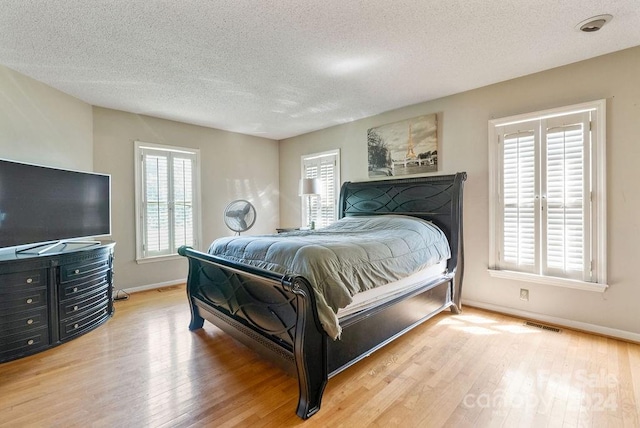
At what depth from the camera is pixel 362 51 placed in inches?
98.0

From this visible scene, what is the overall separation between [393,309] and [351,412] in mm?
832

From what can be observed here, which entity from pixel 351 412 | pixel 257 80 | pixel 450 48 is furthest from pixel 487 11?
pixel 351 412

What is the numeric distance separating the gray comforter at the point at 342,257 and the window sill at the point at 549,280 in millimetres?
654

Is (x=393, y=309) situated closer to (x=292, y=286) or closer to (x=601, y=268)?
(x=292, y=286)

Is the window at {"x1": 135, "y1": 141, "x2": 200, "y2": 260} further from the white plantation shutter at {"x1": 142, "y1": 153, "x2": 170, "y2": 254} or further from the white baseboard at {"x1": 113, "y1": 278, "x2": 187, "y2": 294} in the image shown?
the white baseboard at {"x1": 113, "y1": 278, "x2": 187, "y2": 294}

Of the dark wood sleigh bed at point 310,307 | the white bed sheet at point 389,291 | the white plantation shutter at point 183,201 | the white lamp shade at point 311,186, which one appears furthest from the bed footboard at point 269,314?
A: the white lamp shade at point 311,186

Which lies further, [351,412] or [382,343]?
[382,343]

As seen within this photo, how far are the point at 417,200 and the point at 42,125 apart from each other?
13.6 feet

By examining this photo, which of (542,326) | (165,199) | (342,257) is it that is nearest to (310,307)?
(342,257)

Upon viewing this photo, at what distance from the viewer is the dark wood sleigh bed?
168 cm

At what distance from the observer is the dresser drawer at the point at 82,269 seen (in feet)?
8.50

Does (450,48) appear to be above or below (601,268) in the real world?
above

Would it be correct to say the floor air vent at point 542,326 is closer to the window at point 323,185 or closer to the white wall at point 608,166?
the white wall at point 608,166

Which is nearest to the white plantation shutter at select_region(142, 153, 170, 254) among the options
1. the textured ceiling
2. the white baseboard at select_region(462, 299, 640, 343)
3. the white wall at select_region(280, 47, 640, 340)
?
the textured ceiling
